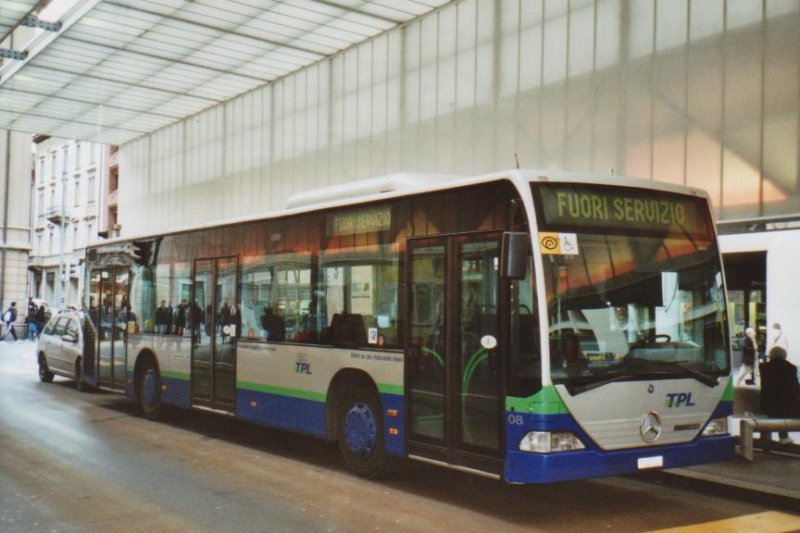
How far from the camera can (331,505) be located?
7.75 m

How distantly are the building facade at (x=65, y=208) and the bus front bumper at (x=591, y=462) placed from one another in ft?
159

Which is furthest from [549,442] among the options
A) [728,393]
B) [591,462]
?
[728,393]

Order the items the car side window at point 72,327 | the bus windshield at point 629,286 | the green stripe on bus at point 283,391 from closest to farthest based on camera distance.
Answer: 1. the bus windshield at point 629,286
2. the green stripe on bus at point 283,391
3. the car side window at point 72,327

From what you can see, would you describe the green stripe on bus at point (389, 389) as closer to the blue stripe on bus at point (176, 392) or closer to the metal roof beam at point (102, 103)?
the blue stripe on bus at point (176, 392)

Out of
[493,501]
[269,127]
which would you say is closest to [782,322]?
[493,501]

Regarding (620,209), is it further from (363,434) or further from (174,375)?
(174,375)

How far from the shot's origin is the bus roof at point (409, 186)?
7.47 m

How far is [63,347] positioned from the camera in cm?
1847

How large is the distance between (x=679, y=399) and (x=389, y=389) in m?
2.85

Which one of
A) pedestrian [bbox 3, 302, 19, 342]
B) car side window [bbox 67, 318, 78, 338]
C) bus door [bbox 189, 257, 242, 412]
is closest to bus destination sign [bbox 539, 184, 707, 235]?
bus door [bbox 189, 257, 242, 412]

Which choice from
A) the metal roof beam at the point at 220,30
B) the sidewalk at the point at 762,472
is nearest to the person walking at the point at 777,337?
the sidewalk at the point at 762,472

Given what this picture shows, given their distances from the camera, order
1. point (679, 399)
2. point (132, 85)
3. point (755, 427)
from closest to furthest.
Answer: point (679, 399)
point (755, 427)
point (132, 85)

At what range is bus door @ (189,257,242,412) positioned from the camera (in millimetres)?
11719

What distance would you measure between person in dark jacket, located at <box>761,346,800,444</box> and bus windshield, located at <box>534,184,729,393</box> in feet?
9.42
